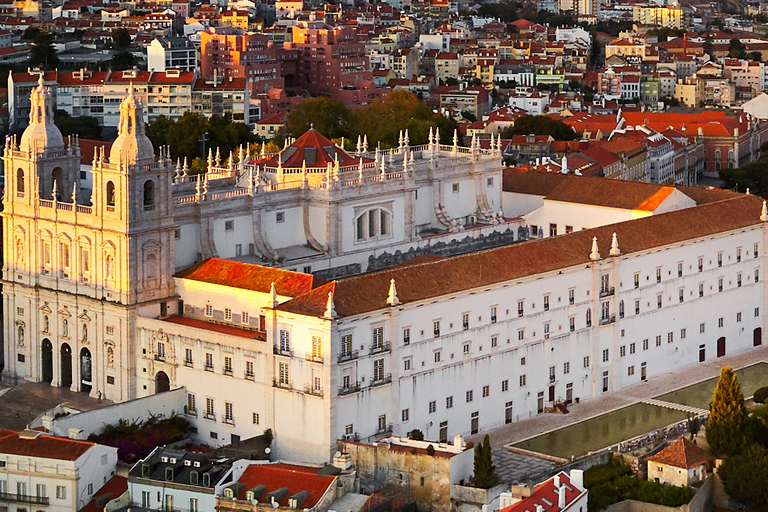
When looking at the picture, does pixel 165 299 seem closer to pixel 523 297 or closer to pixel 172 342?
pixel 172 342

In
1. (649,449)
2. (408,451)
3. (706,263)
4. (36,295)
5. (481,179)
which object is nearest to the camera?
(408,451)

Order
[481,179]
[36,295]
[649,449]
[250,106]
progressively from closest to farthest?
[649,449]
[36,295]
[481,179]
[250,106]

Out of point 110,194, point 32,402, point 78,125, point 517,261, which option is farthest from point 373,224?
point 78,125

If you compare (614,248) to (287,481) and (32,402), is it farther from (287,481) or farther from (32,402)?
(32,402)

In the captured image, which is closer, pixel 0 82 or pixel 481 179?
pixel 481 179

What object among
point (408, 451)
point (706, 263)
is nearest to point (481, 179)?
point (706, 263)

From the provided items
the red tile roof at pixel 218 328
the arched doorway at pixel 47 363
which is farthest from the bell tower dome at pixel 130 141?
the arched doorway at pixel 47 363
